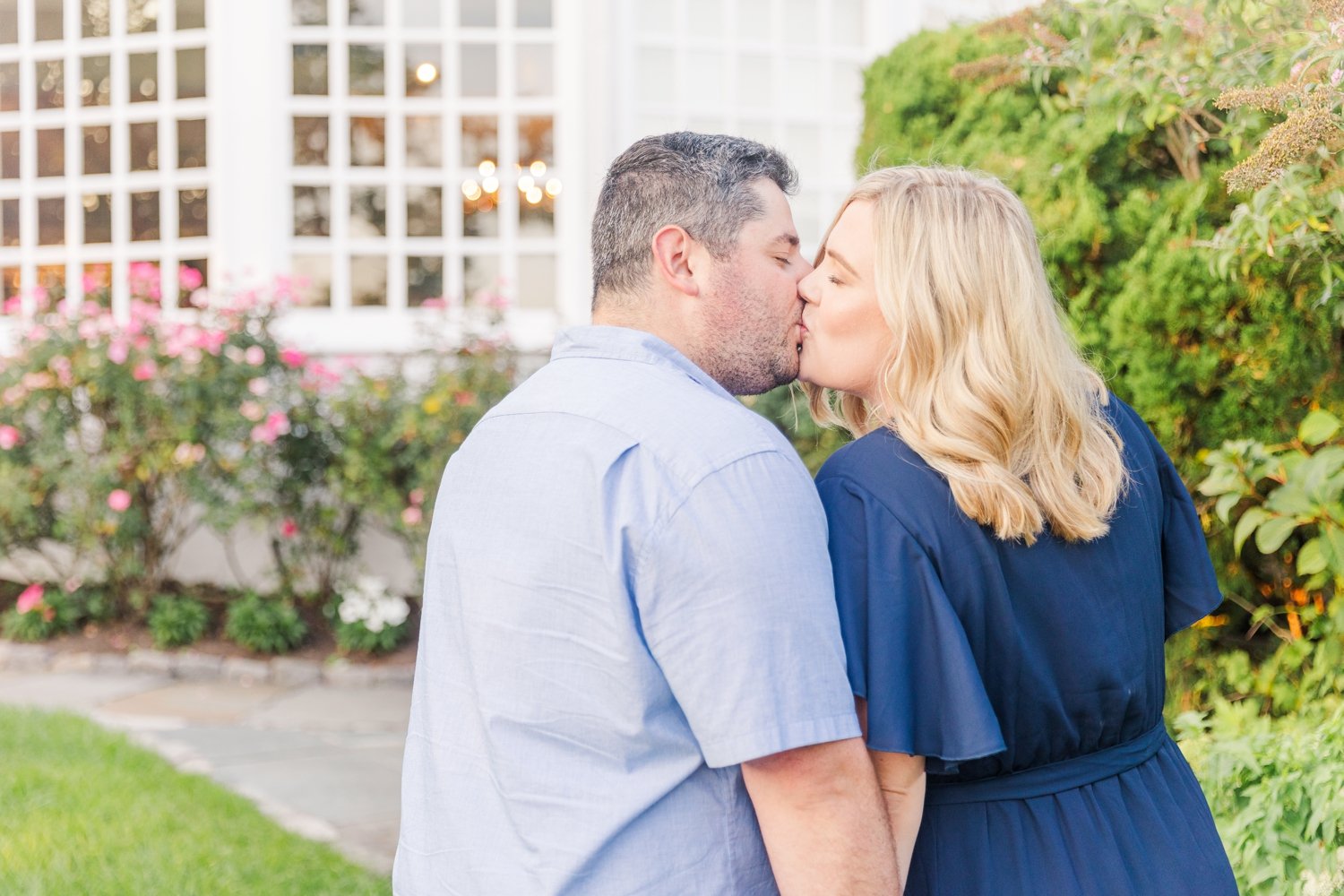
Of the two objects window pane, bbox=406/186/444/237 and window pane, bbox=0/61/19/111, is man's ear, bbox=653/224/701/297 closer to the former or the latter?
window pane, bbox=406/186/444/237

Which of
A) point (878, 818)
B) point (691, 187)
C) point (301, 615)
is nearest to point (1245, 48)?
point (691, 187)

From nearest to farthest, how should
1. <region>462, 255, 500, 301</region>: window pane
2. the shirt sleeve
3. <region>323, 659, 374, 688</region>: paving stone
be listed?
the shirt sleeve → <region>323, 659, 374, 688</region>: paving stone → <region>462, 255, 500, 301</region>: window pane

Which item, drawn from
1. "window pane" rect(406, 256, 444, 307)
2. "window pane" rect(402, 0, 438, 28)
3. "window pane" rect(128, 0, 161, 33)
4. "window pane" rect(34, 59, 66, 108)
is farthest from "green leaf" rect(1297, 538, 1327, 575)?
"window pane" rect(34, 59, 66, 108)

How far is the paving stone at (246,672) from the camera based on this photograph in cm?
647

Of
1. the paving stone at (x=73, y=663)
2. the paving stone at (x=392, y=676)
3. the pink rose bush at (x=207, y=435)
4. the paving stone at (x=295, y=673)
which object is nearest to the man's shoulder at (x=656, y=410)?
the pink rose bush at (x=207, y=435)

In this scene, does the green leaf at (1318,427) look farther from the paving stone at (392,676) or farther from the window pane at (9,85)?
the window pane at (9,85)

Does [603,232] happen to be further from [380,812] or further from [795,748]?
[380,812]

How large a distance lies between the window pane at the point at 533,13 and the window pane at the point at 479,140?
642 mm

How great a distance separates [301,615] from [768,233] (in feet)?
19.2

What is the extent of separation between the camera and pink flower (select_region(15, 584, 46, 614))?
6820 millimetres

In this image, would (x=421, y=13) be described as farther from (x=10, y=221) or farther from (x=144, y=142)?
(x=10, y=221)

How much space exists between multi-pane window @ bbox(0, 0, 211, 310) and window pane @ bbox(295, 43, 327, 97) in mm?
563

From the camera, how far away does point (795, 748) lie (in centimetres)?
138

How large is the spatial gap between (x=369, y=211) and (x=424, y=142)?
0.57 m
